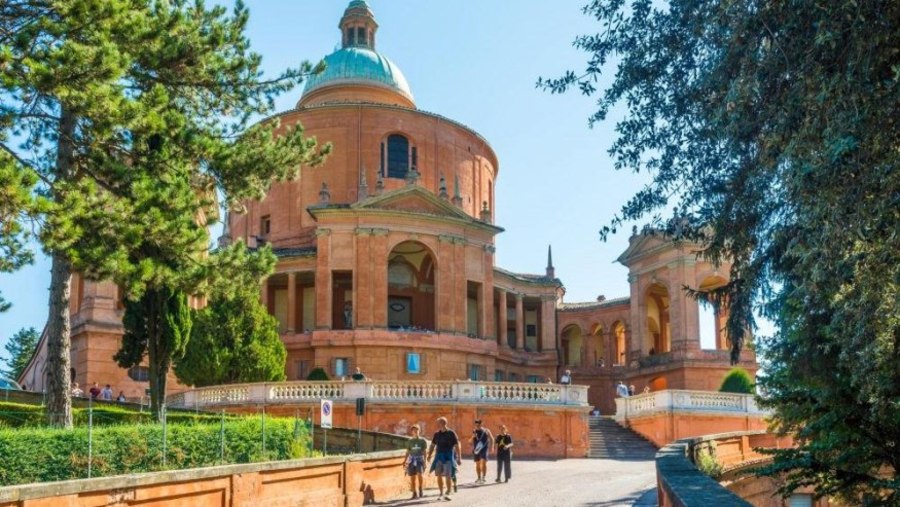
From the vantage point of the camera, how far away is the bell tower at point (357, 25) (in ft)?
191

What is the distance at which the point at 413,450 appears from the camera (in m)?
18.5

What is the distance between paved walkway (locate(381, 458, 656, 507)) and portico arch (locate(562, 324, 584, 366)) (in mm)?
35110

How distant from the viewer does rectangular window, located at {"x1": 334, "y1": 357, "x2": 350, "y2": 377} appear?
42594 millimetres

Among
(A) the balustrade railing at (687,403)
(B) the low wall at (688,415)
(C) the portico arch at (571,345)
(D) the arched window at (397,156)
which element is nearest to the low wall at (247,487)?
(B) the low wall at (688,415)

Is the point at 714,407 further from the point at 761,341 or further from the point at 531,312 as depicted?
the point at 531,312

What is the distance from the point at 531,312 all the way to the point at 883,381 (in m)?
46.7

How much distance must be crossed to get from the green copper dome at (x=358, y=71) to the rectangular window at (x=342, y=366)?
Result: 713 inches

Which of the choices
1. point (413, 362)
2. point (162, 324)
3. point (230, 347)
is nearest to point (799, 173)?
point (162, 324)

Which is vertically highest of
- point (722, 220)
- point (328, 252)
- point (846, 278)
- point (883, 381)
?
point (328, 252)

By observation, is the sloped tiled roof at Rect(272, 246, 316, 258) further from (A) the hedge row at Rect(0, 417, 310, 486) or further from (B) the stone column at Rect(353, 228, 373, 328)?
(A) the hedge row at Rect(0, 417, 310, 486)

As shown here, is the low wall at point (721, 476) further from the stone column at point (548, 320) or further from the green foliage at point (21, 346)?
the green foliage at point (21, 346)

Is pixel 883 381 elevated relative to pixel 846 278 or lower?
lower

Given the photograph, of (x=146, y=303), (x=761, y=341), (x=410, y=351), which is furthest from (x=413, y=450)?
(x=410, y=351)

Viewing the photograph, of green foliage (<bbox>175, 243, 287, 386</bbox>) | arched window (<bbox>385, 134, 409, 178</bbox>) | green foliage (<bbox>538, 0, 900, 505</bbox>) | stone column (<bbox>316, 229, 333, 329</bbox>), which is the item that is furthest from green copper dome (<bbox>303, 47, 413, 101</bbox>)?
green foliage (<bbox>538, 0, 900, 505</bbox>)
